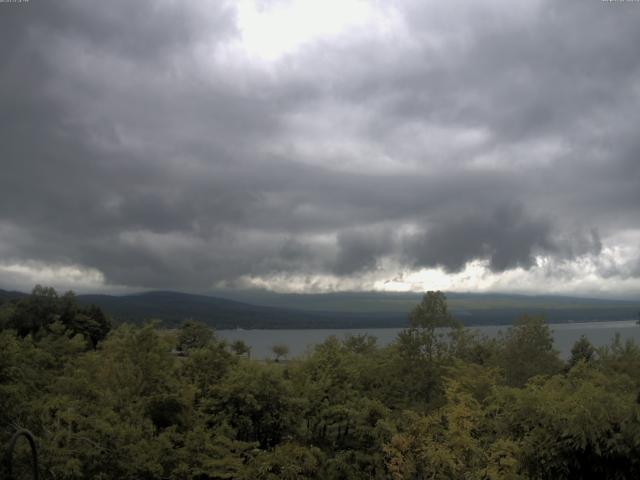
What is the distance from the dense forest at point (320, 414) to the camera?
15.4 meters

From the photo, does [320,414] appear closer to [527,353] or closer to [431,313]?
[431,313]

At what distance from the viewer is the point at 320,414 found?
1033 inches

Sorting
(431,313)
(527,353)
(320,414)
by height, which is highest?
(431,313)

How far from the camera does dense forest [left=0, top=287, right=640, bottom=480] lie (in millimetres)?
15389

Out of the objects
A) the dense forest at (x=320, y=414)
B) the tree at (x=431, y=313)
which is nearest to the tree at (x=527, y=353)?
the dense forest at (x=320, y=414)

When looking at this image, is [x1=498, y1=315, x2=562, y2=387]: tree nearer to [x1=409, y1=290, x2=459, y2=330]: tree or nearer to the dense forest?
the dense forest

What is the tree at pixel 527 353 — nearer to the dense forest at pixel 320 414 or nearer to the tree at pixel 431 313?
the dense forest at pixel 320 414

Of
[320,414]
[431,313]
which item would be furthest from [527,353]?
[320,414]

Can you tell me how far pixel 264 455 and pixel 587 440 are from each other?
12197 mm

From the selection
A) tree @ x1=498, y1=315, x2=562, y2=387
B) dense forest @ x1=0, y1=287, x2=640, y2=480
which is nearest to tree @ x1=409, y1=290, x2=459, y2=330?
dense forest @ x1=0, y1=287, x2=640, y2=480

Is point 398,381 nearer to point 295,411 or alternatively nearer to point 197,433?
point 295,411

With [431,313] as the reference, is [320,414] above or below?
below

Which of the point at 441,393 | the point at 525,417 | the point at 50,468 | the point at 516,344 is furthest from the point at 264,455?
the point at 516,344

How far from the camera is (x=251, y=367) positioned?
27.3m
